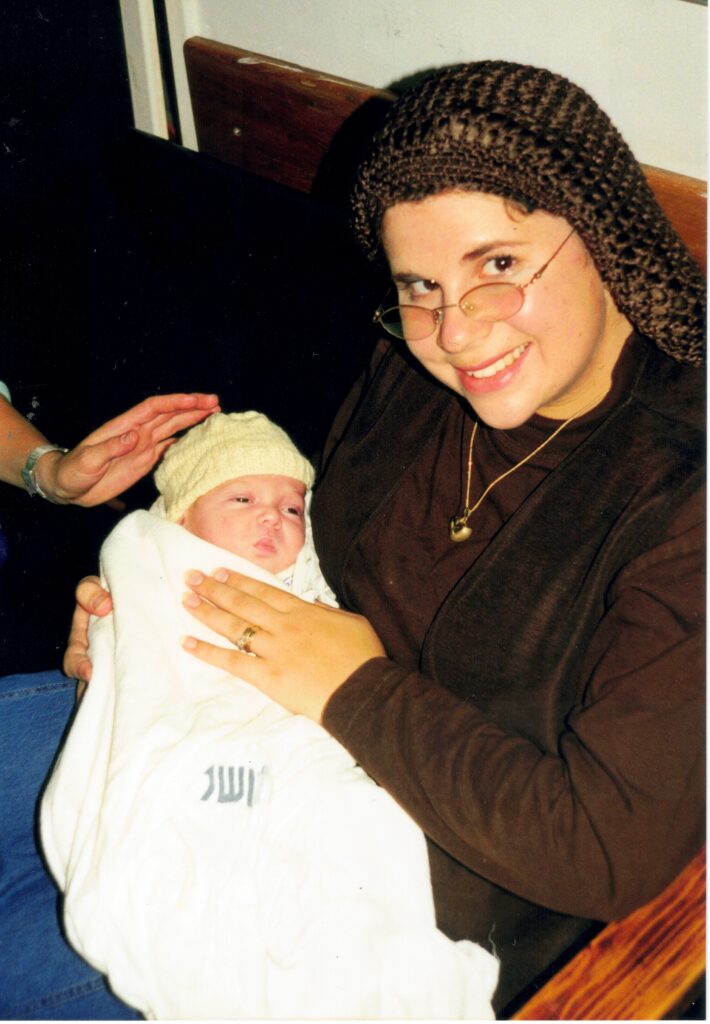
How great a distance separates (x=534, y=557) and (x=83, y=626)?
1019 millimetres

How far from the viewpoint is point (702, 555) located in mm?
1133

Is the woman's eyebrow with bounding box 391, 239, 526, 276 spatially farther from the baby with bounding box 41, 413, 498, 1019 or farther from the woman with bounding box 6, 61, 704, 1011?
the baby with bounding box 41, 413, 498, 1019

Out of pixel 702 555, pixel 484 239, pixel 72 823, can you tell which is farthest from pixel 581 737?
pixel 72 823

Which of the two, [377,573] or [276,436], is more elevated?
[276,436]

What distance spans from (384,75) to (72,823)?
1.84 meters

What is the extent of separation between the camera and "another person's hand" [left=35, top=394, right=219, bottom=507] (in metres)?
2.03

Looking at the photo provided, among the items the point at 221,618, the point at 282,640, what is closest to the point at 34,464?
the point at 221,618

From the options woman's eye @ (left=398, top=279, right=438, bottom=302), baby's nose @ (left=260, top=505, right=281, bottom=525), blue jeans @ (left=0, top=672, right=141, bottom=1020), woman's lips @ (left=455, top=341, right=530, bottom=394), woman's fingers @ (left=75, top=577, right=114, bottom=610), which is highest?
woman's eye @ (left=398, top=279, right=438, bottom=302)

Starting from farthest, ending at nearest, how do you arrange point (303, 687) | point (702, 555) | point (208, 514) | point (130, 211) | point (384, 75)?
point (130, 211), point (384, 75), point (208, 514), point (303, 687), point (702, 555)

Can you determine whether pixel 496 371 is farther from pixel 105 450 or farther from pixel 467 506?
pixel 105 450

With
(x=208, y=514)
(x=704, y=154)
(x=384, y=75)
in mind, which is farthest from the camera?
(x=384, y=75)

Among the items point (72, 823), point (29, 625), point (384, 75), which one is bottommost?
point (29, 625)

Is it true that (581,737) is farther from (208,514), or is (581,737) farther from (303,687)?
(208,514)

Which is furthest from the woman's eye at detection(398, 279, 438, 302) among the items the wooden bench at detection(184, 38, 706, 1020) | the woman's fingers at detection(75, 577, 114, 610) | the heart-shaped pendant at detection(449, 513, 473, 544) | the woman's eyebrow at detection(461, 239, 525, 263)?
the woman's fingers at detection(75, 577, 114, 610)
